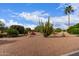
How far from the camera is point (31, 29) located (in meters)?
4.30

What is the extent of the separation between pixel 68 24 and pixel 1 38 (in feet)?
2.33

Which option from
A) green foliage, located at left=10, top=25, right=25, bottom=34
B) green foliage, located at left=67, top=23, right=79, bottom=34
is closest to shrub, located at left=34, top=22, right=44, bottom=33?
green foliage, located at left=10, top=25, right=25, bottom=34

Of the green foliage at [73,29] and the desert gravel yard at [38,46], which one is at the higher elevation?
the green foliage at [73,29]

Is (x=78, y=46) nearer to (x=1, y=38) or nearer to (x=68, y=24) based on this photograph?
(x=68, y=24)

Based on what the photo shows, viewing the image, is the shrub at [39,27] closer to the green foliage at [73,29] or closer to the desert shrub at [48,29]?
the desert shrub at [48,29]

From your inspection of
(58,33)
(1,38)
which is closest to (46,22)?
(58,33)

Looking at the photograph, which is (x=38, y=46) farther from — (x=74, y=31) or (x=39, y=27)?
(x=74, y=31)

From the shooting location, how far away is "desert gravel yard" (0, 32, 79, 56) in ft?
14.0

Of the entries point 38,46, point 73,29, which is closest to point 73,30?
point 73,29

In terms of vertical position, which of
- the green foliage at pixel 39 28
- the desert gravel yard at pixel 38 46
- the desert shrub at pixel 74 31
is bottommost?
the desert gravel yard at pixel 38 46

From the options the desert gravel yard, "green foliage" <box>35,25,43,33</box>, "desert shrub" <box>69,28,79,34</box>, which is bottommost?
the desert gravel yard

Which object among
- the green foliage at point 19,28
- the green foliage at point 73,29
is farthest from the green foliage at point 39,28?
the green foliage at point 73,29

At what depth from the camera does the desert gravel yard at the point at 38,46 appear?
4281 millimetres

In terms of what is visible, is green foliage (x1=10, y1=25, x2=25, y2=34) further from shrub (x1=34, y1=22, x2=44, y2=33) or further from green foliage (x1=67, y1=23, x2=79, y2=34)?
green foliage (x1=67, y1=23, x2=79, y2=34)
